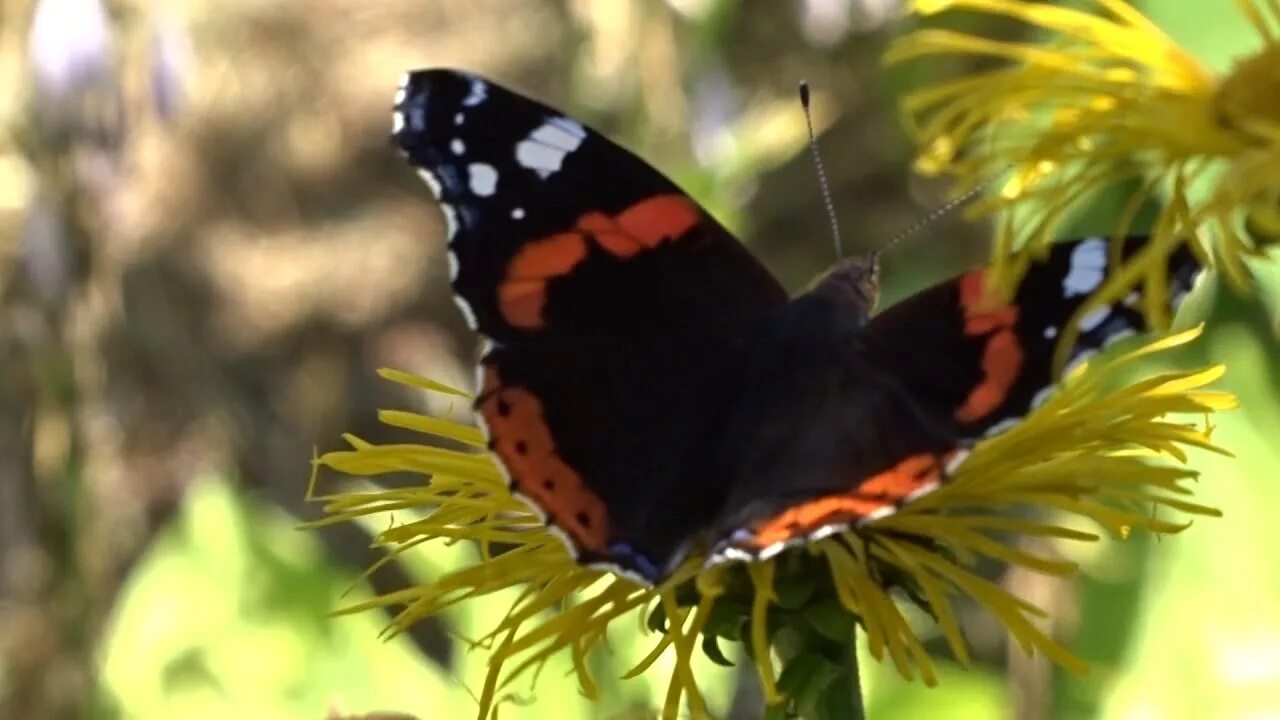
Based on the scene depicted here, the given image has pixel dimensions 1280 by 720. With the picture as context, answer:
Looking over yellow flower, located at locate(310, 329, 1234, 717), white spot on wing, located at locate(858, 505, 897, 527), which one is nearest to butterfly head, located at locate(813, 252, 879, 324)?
yellow flower, located at locate(310, 329, 1234, 717)

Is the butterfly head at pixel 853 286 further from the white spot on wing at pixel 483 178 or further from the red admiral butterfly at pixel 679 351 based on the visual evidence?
the white spot on wing at pixel 483 178

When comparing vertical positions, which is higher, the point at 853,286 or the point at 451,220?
the point at 451,220

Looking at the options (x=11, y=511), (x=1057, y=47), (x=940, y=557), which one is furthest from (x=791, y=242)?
(x=940, y=557)

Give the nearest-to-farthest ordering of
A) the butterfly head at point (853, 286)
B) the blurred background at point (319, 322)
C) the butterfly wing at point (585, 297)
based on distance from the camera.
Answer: the butterfly wing at point (585, 297)
the butterfly head at point (853, 286)
the blurred background at point (319, 322)

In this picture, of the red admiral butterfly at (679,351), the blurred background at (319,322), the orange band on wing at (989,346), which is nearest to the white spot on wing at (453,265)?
the red admiral butterfly at (679,351)

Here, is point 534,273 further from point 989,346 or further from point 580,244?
point 989,346

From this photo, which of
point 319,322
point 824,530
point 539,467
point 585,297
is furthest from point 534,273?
point 319,322
